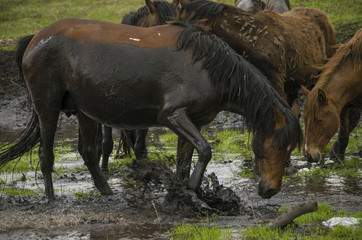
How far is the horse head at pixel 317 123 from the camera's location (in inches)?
292

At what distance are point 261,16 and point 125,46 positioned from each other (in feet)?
9.72

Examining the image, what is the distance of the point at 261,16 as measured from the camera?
848cm

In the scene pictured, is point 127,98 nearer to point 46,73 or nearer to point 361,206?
point 46,73

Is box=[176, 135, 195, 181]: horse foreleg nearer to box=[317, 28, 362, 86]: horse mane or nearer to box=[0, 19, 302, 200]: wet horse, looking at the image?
box=[0, 19, 302, 200]: wet horse

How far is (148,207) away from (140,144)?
289 centimetres

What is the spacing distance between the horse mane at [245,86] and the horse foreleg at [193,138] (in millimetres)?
522

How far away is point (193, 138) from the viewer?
582 centimetres

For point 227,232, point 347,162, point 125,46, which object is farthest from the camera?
point 347,162

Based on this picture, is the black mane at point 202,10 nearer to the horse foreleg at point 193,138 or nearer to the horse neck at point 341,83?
the horse neck at point 341,83

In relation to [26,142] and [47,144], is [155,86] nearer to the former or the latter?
[47,144]

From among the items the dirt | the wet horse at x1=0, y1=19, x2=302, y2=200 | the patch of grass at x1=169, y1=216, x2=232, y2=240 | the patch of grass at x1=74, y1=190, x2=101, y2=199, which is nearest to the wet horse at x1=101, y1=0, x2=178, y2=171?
the dirt


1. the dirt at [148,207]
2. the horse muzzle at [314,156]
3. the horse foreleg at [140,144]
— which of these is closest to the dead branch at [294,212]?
the dirt at [148,207]

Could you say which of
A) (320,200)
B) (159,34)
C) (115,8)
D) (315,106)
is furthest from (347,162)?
(115,8)

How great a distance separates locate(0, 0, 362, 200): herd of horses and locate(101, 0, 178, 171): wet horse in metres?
0.96
